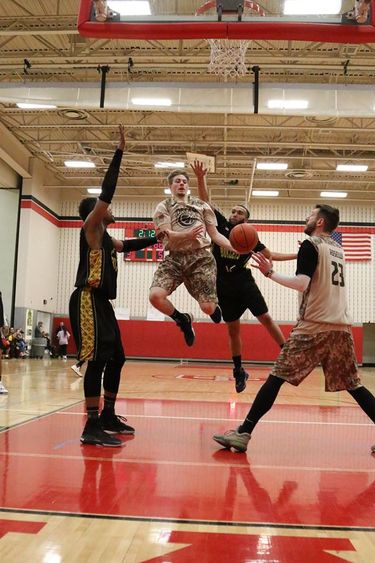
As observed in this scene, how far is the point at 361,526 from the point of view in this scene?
8.19 feet

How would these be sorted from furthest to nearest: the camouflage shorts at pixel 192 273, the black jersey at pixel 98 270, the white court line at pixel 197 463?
the camouflage shorts at pixel 192 273 < the black jersey at pixel 98 270 < the white court line at pixel 197 463

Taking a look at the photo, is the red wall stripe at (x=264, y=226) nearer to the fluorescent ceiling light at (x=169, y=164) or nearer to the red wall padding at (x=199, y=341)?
the red wall padding at (x=199, y=341)

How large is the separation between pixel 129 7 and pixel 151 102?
856 cm

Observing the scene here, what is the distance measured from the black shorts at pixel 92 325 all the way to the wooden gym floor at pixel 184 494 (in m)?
0.75

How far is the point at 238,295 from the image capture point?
5930 millimetres

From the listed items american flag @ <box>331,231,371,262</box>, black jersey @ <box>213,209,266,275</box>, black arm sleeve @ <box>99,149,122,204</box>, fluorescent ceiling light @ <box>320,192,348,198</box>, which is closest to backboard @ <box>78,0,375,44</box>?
black arm sleeve @ <box>99,149,122,204</box>

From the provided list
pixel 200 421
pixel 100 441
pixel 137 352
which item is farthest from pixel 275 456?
pixel 137 352

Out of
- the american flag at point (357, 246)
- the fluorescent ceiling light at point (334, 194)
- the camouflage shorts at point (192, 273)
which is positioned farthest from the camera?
the american flag at point (357, 246)

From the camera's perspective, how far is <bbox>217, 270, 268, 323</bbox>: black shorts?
19.4 feet

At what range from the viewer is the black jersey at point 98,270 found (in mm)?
4461

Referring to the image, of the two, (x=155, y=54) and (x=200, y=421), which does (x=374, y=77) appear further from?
(x=200, y=421)

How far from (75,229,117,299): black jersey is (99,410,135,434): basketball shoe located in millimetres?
1179

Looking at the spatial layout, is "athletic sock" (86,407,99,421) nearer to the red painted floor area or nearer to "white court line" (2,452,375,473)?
the red painted floor area

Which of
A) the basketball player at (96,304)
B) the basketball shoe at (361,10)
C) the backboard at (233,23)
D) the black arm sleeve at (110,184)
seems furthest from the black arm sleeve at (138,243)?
the basketball shoe at (361,10)
